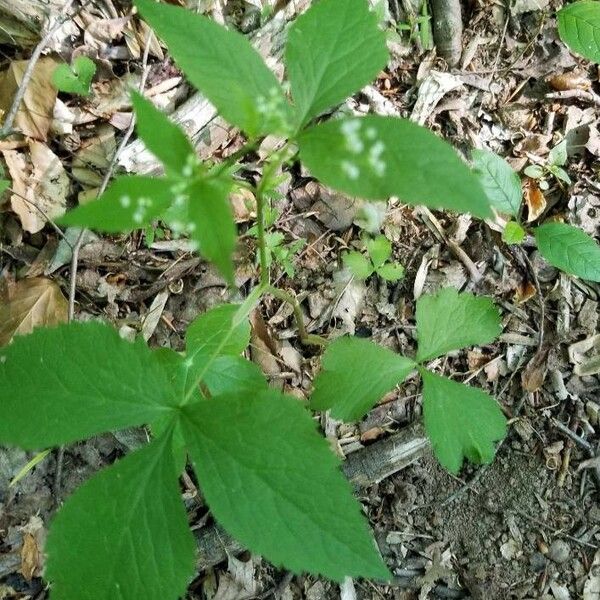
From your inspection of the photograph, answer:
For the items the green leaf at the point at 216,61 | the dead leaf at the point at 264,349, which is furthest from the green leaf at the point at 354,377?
the green leaf at the point at 216,61

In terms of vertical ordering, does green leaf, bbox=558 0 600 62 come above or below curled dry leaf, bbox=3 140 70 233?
below

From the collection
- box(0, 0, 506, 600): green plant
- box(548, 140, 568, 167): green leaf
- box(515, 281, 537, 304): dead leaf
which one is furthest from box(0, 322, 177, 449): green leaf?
box(548, 140, 568, 167): green leaf

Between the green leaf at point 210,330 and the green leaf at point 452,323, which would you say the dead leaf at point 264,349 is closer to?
the green leaf at point 210,330

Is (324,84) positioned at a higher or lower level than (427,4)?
higher

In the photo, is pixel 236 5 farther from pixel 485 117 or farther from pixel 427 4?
pixel 485 117

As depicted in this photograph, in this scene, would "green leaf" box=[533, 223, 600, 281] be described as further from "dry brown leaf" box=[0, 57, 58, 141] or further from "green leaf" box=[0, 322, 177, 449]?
"dry brown leaf" box=[0, 57, 58, 141]

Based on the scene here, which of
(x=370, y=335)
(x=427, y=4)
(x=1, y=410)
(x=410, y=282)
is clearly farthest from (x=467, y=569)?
(x=427, y=4)

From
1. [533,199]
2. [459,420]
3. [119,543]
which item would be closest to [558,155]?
[533,199]
